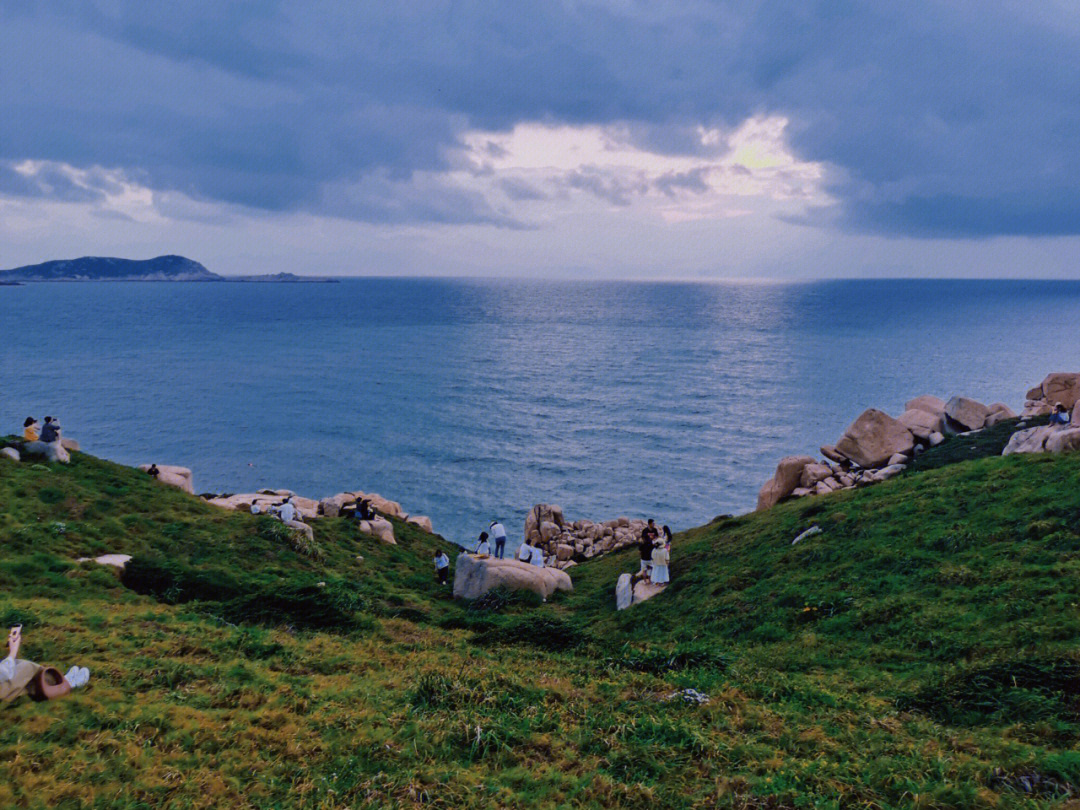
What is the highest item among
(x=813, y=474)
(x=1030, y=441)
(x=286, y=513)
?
(x=1030, y=441)

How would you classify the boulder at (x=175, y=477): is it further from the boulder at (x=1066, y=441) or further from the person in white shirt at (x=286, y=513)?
the boulder at (x=1066, y=441)

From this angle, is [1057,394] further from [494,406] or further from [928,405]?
[494,406]

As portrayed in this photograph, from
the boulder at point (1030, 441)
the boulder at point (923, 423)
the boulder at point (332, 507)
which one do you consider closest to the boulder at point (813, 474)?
the boulder at point (923, 423)

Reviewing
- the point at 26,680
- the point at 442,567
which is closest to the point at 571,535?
the point at 442,567

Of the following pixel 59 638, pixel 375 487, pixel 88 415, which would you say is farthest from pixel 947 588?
pixel 88 415

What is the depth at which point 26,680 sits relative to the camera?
12.5 meters

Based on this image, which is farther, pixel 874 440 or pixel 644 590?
pixel 874 440

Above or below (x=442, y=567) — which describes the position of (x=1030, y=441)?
above

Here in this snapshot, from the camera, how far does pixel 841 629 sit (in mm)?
19344

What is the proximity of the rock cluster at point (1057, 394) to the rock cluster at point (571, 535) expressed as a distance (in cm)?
3036

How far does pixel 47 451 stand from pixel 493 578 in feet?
77.9

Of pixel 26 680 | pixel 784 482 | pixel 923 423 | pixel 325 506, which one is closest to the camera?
pixel 26 680

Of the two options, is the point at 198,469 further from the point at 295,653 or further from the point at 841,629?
the point at 841,629

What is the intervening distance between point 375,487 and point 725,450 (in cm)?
4570
